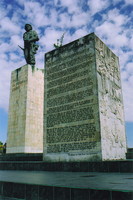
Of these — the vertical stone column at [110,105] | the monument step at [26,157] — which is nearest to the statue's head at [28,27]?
the vertical stone column at [110,105]

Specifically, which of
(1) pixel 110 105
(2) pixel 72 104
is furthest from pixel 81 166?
(1) pixel 110 105

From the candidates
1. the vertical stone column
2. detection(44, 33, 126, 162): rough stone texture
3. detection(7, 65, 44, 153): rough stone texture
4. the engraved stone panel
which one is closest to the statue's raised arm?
detection(7, 65, 44, 153): rough stone texture

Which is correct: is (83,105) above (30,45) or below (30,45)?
below

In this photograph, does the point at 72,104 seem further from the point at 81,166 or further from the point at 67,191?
the point at 67,191

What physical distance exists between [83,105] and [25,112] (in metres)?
6.15

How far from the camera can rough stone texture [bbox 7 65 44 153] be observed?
1334 cm

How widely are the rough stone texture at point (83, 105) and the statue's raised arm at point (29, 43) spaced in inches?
208

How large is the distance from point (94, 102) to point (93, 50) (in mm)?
2529

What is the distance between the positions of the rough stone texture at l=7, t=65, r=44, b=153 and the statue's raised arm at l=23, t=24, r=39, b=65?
1073 mm

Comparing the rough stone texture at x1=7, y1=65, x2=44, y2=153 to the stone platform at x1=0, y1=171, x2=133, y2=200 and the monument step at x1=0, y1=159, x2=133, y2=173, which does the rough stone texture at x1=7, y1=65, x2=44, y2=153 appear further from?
the stone platform at x1=0, y1=171, x2=133, y2=200

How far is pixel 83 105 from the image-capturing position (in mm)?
8656

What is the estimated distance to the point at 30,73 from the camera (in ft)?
48.3

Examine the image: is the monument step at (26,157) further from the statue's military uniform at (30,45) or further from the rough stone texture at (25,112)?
the statue's military uniform at (30,45)

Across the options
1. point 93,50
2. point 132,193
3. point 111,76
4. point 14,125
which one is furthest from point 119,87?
point 132,193
